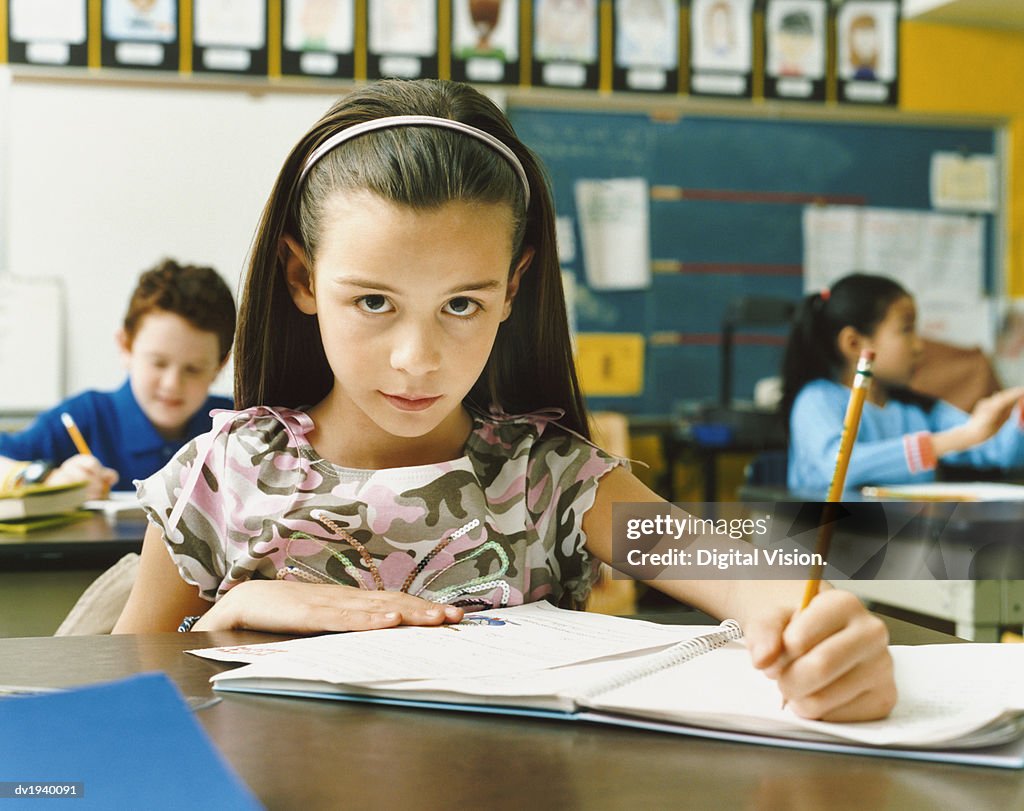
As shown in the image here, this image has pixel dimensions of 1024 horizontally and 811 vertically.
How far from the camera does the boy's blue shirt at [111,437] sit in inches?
→ 96.0

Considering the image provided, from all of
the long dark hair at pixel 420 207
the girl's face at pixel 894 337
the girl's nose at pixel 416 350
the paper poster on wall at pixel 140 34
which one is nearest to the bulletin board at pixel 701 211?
the girl's face at pixel 894 337

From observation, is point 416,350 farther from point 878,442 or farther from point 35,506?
point 878,442

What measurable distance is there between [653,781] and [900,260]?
424 centimetres

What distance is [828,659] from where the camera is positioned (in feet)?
1.67

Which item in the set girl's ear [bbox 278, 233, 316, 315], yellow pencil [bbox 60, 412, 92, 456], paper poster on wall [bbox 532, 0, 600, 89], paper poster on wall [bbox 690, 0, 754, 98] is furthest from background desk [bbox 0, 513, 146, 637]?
paper poster on wall [bbox 690, 0, 754, 98]

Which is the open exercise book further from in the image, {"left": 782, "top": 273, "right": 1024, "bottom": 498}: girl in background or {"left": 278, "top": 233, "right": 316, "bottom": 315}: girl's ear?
{"left": 782, "top": 273, "right": 1024, "bottom": 498}: girl in background

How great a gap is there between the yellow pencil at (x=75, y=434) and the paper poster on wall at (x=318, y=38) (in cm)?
187

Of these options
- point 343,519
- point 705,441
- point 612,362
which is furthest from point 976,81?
point 343,519

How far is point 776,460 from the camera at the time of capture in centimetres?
295

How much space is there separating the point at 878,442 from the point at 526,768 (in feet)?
8.61

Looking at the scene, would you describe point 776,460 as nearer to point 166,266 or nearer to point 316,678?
point 166,266

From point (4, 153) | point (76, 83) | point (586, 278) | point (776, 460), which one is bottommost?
point (776, 460)

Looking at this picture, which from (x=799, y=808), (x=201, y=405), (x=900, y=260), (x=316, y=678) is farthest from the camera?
(x=900, y=260)

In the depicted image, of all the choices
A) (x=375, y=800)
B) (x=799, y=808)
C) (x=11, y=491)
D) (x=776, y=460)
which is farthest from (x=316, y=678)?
(x=776, y=460)
